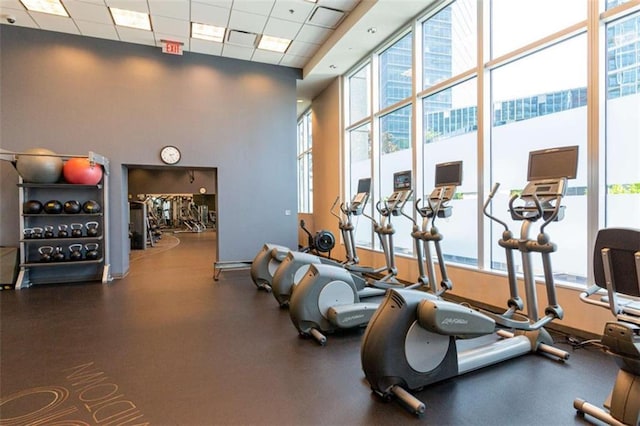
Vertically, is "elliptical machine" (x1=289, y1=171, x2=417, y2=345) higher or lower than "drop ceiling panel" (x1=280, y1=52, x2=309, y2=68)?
lower

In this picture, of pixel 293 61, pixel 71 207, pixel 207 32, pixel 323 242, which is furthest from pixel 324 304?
pixel 293 61

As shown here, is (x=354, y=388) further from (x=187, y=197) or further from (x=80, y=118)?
(x=187, y=197)

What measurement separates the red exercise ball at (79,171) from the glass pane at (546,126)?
242 inches

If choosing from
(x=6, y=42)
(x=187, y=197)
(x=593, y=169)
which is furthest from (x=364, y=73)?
(x=187, y=197)

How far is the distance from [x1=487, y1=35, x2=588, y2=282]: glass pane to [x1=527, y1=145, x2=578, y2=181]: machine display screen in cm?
72

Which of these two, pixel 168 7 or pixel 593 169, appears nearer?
pixel 593 169

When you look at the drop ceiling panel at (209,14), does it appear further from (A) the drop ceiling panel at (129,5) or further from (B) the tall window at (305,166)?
(B) the tall window at (305,166)

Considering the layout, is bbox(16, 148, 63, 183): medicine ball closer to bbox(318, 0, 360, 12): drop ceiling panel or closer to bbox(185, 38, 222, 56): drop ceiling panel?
bbox(185, 38, 222, 56): drop ceiling panel

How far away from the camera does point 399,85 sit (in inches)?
236

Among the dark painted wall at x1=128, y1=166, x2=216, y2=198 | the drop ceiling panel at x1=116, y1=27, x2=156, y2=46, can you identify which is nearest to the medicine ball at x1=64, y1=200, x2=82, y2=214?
the drop ceiling panel at x1=116, y1=27, x2=156, y2=46

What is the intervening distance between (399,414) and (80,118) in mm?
7015

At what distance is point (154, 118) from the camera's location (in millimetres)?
6711

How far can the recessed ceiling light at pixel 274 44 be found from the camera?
655 centimetres

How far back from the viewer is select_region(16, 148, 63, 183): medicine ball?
5.27 meters
